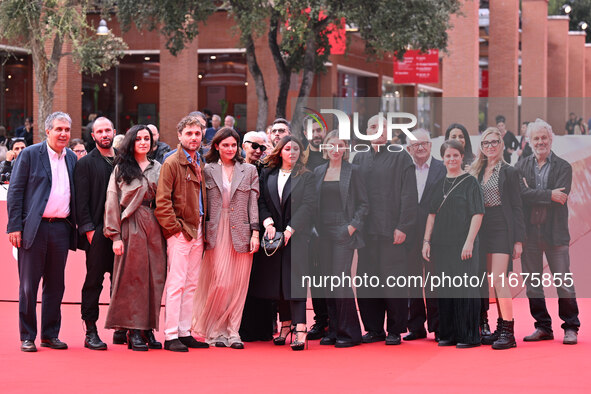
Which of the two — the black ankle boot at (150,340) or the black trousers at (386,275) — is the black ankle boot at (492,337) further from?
the black ankle boot at (150,340)

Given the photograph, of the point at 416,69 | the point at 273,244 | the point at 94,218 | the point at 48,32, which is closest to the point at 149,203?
the point at 94,218

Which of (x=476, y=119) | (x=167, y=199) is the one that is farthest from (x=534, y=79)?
(x=167, y=199)

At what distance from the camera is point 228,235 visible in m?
9.02

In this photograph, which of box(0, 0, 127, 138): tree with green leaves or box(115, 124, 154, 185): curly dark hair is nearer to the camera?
box(115, 124, 154, 185): curly dark hair

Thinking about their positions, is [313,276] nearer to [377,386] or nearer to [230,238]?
[230,238]

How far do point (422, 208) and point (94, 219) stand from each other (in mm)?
3071

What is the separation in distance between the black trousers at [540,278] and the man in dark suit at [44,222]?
433 cm

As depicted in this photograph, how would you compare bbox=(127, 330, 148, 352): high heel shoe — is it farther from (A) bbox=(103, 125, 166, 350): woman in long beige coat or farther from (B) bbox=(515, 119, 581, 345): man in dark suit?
(B) bbox=(515, 119, 581, 345): man in dark suit

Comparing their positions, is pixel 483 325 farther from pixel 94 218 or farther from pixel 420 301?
pixel 94 218

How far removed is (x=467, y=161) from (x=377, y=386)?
106 inches

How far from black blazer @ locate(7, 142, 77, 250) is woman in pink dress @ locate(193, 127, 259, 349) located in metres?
1.48

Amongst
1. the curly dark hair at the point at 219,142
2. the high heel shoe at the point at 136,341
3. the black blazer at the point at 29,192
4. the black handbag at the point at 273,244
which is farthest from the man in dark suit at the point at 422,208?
the black blazer at the point at 29,192

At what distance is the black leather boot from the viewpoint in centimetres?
868

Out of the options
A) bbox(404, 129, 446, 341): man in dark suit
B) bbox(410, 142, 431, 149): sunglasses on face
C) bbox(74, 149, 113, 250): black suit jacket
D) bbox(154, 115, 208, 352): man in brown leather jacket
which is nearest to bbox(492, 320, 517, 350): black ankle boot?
bbox(404, 129, 446, 341): man in dark suit
